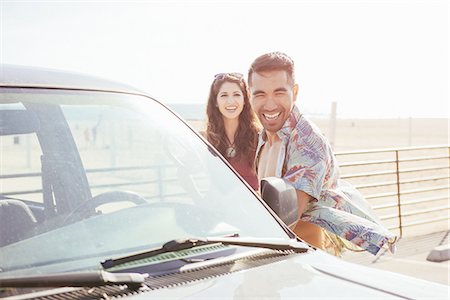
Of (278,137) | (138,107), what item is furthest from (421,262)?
(138,107)

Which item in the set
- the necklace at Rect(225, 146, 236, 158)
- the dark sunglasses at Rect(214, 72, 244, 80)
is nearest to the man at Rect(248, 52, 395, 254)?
the necklace at Rect(225, 146, 236, 158)

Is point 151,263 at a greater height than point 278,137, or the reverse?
point 278,137

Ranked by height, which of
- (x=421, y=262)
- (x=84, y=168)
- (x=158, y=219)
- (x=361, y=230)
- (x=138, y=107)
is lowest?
(x=421, y=262)

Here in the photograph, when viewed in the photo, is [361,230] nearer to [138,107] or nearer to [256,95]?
[256,95]

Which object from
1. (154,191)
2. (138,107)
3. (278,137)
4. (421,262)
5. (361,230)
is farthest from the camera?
(421,262)

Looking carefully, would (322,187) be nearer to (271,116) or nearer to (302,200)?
(302,200)

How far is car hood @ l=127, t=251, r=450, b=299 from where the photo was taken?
1834 mm

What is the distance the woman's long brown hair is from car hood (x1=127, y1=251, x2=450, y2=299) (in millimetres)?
2108

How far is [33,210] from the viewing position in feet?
7.03

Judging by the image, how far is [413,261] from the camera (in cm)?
715

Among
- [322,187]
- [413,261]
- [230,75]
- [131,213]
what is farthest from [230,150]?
[413,261]

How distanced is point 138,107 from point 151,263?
2.63ft

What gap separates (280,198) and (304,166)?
0.64 meters

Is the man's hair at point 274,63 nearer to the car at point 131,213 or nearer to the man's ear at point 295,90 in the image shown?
the man's ear at point 295,90
